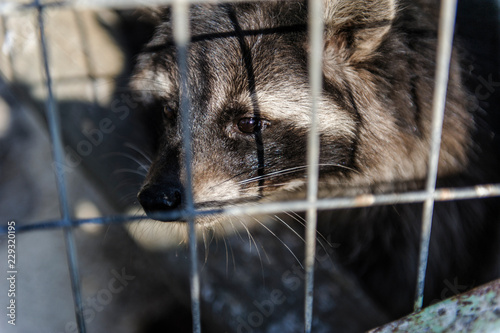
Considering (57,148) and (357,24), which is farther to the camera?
(357,24)

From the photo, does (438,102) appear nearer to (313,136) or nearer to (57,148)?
(313,136)

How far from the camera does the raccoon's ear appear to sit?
1426 millimetres

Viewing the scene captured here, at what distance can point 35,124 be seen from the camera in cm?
216

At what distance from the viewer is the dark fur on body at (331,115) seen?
1.60 meters

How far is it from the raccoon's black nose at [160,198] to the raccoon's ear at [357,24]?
0.78 meters

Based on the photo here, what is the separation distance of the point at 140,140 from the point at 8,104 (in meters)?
0.63

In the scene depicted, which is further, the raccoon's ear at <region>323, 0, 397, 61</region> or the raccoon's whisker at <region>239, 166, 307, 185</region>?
the raccoon's whisker at <region>239, 166, 307, 185</region>

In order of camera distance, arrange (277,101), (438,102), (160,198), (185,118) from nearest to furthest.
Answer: (185,118) < (438,102) < (160,198) < (277,101)

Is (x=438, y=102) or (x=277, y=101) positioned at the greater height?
(x=277, y=101)

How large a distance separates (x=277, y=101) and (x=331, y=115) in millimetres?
217

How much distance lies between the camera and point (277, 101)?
1.62m

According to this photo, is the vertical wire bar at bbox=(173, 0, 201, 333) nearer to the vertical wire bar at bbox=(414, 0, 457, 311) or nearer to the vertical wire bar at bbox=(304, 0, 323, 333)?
the vertical wire bar at bbox=(304, 0, 323, 333)

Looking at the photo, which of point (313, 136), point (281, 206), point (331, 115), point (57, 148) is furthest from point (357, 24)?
point (57, 148)

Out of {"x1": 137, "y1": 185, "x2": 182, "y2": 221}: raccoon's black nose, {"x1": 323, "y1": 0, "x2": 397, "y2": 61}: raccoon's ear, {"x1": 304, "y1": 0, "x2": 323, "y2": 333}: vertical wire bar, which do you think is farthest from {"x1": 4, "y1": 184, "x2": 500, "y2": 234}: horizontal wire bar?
{"x1": 323, "y1": 0, "x2": 397, "y2": 61}: raccoon's ear
